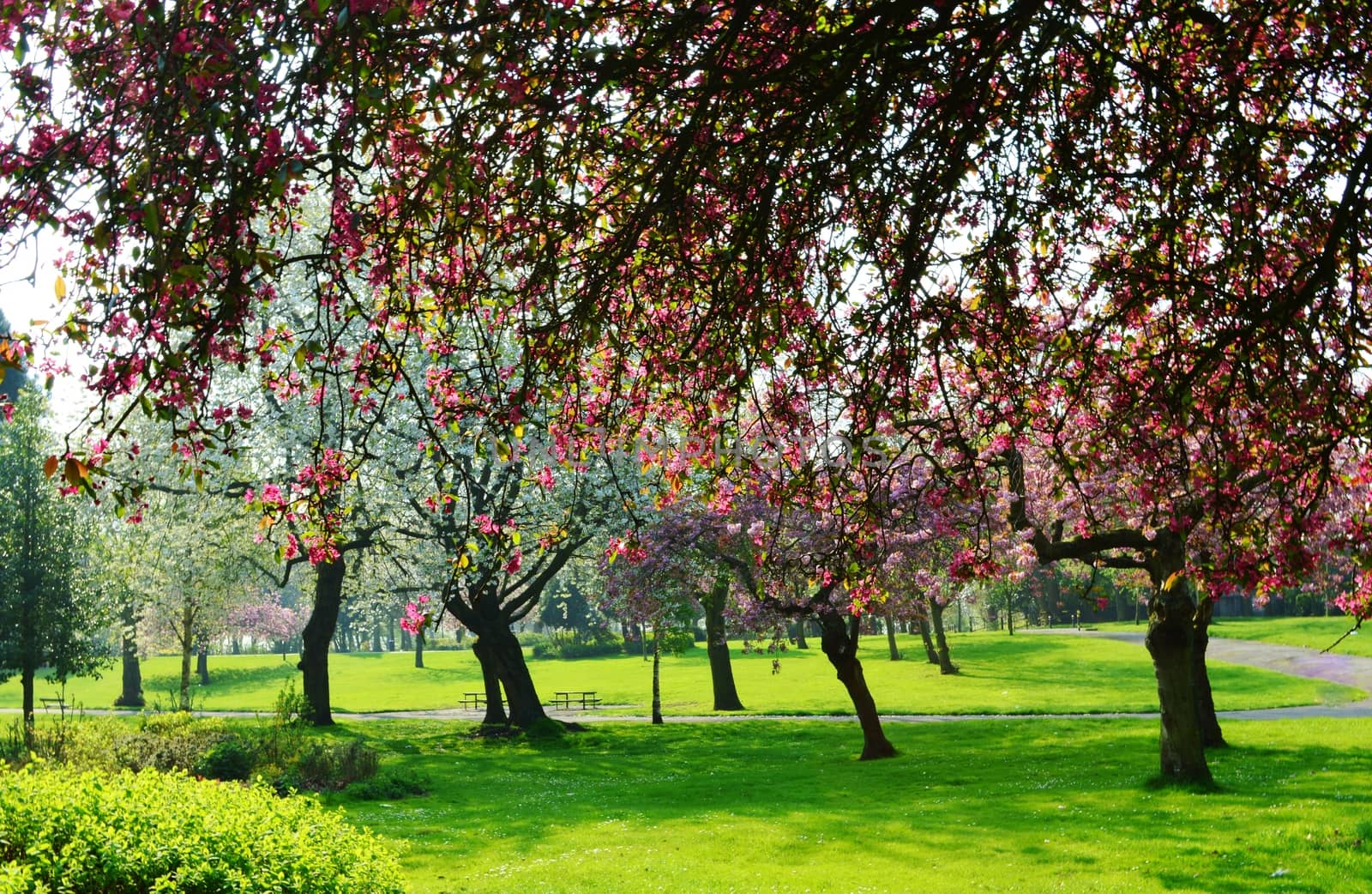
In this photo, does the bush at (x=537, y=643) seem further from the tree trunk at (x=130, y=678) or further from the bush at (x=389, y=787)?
the bush at (x=389, y=787)

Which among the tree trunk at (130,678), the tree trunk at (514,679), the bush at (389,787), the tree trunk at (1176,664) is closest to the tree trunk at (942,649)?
the tree trunk at (514,679)

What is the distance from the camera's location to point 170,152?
521cm

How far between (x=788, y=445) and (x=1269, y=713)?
28.8m

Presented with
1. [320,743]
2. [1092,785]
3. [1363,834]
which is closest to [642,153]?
[1363,834]

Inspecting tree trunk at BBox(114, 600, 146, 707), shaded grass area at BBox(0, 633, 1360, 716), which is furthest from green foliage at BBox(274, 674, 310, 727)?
tree trunk at BBox(114, 600, 146, 707)

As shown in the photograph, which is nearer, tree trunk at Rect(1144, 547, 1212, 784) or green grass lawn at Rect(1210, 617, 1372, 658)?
tree trunk at Rect(1144, 547, 1212, 784)

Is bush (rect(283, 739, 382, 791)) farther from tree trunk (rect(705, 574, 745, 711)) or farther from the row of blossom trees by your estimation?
tree trunk (rect(705, 574, 745, 711))

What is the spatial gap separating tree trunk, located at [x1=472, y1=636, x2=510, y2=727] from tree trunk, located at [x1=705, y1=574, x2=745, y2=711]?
7.93m

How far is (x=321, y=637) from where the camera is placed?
35938 millimetres

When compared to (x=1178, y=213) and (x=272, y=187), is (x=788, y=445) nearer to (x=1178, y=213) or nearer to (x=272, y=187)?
(x=1178, y=213)

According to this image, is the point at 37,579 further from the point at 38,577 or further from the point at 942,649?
the point at 942,649

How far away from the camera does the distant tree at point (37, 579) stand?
31.3 metres

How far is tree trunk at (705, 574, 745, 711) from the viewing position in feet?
131

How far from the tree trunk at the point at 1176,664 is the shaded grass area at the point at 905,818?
2.63 feet
